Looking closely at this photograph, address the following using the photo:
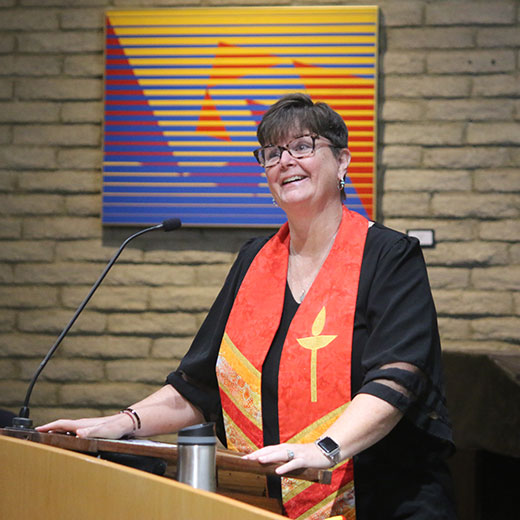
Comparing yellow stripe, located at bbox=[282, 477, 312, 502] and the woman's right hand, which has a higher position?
the woman's right hand

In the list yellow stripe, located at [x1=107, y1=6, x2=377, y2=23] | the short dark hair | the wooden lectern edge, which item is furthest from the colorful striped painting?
the wooden lectern edge

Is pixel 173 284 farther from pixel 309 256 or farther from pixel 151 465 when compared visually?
pixel 151 465

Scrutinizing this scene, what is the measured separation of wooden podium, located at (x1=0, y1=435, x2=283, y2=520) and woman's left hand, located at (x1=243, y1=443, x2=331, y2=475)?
23 cm

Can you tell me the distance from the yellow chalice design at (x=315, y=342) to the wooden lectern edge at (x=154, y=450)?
36 cm

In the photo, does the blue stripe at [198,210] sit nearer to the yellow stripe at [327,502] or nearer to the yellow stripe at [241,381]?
the yellow stripe at [241,381]

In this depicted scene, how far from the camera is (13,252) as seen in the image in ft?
11.1

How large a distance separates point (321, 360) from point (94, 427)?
49cm

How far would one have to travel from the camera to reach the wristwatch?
1253 millimetres

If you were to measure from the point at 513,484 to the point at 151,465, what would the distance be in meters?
1.72

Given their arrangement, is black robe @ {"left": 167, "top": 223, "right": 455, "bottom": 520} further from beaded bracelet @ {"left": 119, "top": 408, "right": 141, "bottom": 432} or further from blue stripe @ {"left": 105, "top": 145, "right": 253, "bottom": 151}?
blue stripe @ {"left": 105, "top": 145, "right": 253, "bottom": 151}

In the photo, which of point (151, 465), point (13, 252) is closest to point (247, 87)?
point (13, 252)

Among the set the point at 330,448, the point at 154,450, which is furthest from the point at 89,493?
the point at 330,448

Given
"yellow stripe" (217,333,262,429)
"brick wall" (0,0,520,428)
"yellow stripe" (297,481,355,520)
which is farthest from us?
"brick wall" (0,0,520,428)

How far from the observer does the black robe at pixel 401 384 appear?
4.74ft
